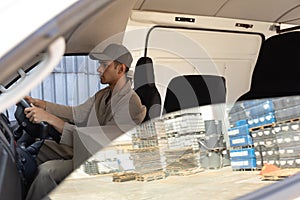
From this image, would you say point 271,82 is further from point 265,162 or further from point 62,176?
point 62,176

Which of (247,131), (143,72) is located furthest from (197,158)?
(143,72)

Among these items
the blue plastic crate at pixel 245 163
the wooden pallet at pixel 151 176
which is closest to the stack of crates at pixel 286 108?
the blue plastic crate at pixel 245 163

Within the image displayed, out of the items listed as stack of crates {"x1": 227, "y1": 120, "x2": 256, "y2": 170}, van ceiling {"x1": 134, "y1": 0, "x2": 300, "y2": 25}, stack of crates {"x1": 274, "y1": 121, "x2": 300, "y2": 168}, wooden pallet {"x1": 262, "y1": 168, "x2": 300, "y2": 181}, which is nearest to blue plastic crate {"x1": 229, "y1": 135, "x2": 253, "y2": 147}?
stack of crates {"x1": 227, "y1": 120, "x2": 256, "y2": 170}

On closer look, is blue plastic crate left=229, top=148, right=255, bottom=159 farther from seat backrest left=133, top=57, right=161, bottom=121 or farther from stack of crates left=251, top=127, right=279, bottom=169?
seat backrest left=133, top=57, right=161, bottom=121

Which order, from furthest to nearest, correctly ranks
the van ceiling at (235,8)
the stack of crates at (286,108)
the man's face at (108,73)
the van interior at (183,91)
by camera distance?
the van ceiling at (235,8) < the man's face at (108,73) < the stack of crates at (286,108) < the van interior at (183,91)

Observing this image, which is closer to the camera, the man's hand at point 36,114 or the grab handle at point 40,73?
the grab handle at point 40,73

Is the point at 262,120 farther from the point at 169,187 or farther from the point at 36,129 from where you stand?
the point at 36,129

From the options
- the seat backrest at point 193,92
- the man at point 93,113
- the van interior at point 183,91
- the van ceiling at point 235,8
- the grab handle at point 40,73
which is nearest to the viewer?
the grab handle at point 40,73

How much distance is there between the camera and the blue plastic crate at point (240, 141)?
5.87 feet

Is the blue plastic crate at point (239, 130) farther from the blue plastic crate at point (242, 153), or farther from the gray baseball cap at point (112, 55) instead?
the gray baseball cap at point (112, 55)

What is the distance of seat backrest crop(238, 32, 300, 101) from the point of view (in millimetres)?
2584

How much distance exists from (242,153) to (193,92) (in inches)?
38.3

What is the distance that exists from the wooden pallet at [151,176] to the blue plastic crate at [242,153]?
0.88 ft

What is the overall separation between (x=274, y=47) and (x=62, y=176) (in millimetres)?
1575
